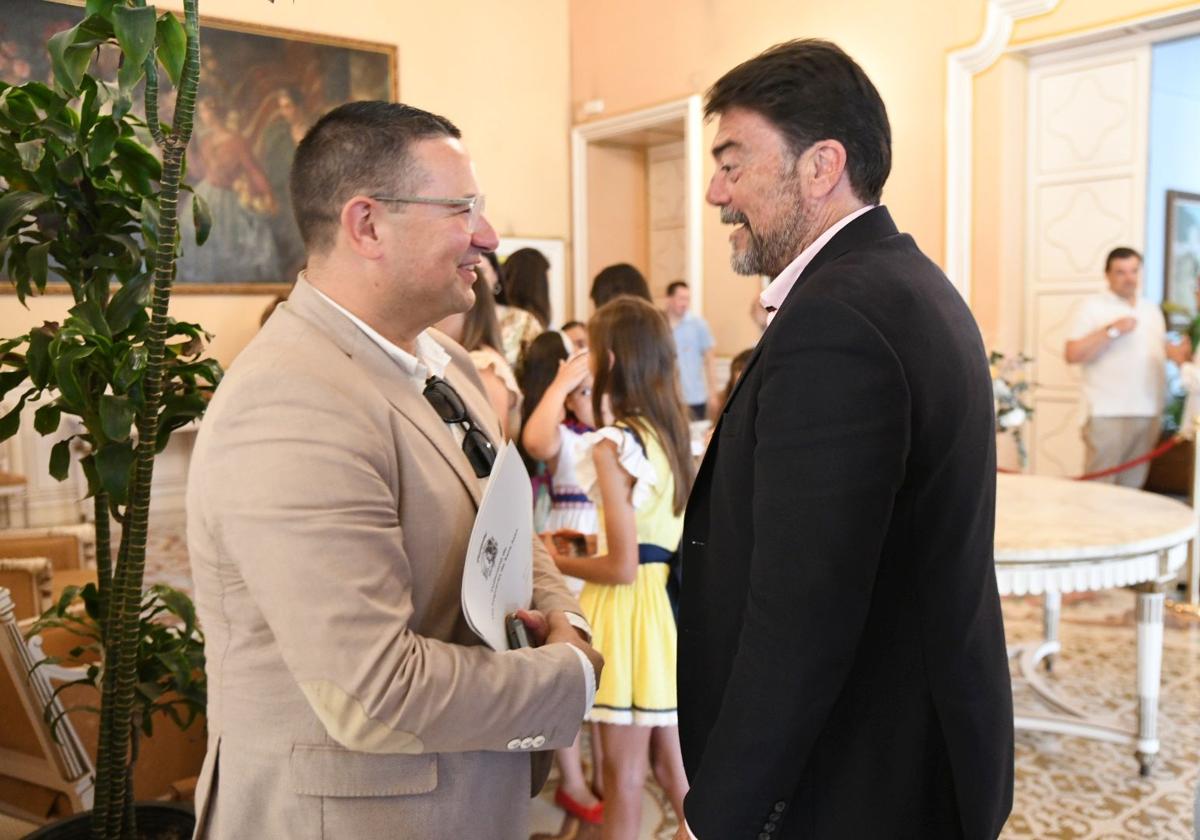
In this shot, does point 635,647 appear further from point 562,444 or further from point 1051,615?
point 1051,615

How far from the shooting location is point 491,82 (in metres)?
9.52

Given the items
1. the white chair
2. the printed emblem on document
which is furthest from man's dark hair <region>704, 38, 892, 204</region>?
the white chair

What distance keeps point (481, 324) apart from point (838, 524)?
2420mm

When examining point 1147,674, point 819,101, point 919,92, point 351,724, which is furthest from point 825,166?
point 919,92

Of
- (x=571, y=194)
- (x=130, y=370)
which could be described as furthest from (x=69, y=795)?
(x=571, y=194)

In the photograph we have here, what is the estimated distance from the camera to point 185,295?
7906 mm

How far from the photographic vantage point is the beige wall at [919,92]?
658 cm

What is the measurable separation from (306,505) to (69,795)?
6.32 ft

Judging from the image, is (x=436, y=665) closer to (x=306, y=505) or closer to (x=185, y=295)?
(x=306, y=505)

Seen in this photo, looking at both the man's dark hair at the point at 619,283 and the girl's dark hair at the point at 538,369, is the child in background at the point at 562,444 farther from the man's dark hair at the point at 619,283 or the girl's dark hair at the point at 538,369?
the man's dark hair at the point at 619,283

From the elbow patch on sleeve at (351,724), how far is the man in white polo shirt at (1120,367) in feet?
19.3

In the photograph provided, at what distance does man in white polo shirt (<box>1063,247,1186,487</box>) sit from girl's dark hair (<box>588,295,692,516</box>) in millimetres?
4361

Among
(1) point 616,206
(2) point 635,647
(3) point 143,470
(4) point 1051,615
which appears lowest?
(4) point 1051,615

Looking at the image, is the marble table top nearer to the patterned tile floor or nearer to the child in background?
the patterned tile floor
